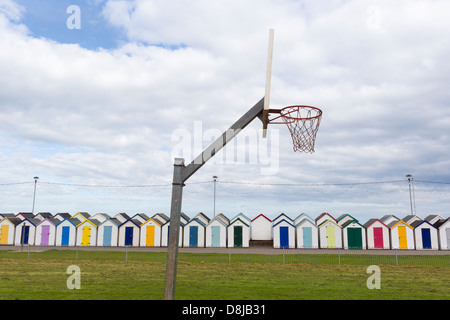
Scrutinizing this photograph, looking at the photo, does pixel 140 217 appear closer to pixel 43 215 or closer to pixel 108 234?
pixel 108 234

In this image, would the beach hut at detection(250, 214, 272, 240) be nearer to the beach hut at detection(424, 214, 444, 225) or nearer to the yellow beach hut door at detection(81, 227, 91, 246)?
the yellow beach hut door at detection(81, 227, 91, 246)

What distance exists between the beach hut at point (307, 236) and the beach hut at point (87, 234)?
2448cm

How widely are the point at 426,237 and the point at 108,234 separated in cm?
3704

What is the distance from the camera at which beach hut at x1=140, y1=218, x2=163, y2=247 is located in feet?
138

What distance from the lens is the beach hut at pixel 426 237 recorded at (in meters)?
39.8

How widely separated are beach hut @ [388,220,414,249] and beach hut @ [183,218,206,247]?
21.8m

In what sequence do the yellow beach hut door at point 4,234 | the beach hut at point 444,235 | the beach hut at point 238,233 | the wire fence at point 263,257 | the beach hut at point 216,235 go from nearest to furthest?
the wire fence at point 263,257 → the beach hut at point 444,235 → the beach hut at point 216,235 → the beach hut at point 238,233 → the yellow beach hut door at point 4,234

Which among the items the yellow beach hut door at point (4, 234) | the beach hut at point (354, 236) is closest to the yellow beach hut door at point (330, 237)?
A: the beach hut at point (354, 236)

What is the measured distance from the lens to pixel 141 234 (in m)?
42.6

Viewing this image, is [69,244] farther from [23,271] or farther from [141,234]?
[23,271]

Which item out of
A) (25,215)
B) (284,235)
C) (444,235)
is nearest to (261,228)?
(284,235)

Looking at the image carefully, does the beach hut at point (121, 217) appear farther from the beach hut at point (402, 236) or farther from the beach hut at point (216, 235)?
the beach hut at point (402, 236)
